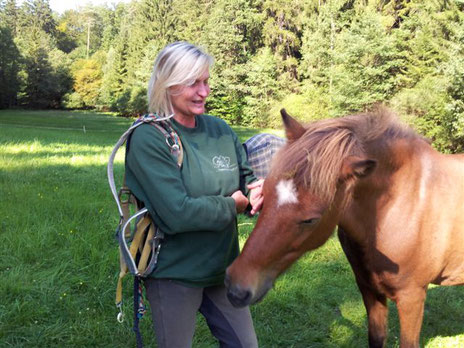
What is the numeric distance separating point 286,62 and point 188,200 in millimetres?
39568

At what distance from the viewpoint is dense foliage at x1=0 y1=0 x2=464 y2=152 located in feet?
71.3

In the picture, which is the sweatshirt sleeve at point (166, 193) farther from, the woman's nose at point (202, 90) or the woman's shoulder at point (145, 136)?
the woman's nose at point (202, 90)

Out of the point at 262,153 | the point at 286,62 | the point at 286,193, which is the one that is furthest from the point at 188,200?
the point at 286,62

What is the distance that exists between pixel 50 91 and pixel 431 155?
188 ft

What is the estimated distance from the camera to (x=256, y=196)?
6.74 ft

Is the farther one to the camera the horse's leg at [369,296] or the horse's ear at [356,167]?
the horse's leg at [369,296]

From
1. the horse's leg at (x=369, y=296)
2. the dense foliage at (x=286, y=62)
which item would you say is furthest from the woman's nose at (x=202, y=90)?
the dense foliage at (x=286, y=62)

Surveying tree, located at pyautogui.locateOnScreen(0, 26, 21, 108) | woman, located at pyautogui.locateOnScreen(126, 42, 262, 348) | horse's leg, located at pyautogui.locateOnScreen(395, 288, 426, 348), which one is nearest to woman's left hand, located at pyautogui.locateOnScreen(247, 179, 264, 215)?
woman, located at pyautogui.locateOnScreen(126, 42, 262, 348)

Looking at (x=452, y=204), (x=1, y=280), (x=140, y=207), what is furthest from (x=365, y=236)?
(x=1, y=280)

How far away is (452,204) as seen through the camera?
2539mm

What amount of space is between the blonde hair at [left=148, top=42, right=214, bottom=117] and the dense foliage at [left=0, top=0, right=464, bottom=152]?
18662mm

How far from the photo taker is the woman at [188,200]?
182 cm

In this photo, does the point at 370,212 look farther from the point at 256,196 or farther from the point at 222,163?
the point at 222,163

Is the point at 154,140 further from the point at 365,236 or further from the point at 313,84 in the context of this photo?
the point at 313,84
